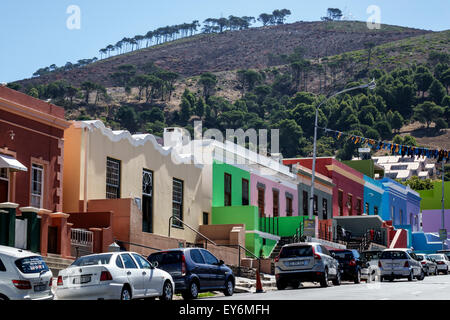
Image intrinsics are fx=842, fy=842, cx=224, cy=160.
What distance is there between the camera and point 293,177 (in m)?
48.2

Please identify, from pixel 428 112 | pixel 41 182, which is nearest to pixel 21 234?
pixel 41 182

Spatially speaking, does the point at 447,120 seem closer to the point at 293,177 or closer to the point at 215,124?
the point at 215,124

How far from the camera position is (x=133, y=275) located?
1988 centimetres

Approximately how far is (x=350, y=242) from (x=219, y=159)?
1476 centimetres

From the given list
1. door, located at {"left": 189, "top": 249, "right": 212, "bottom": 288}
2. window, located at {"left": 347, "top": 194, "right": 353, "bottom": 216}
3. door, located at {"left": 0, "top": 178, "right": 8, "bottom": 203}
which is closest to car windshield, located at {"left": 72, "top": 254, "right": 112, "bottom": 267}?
door, located at {"left": 189, "top": 249, "right": 212, "bottom": 288}

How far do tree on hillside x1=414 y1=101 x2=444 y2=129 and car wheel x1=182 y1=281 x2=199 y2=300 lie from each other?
160 meters

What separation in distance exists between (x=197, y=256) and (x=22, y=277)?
739 centimetres

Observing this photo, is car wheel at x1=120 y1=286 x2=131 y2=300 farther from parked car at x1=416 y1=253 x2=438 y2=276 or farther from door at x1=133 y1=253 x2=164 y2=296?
parked car at x1=416 y1=253 x2=438 y2=276

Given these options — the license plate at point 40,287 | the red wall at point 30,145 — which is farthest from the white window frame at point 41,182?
the license plate at point 40,287

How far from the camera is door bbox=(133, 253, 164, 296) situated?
20.4m

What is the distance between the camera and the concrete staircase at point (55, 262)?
2488cm

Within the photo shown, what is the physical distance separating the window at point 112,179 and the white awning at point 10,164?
19.4ft

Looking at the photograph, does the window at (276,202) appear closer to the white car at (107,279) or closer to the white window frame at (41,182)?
the white window frame at (41,182)
